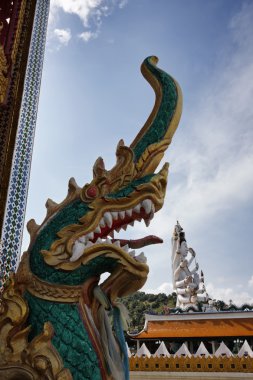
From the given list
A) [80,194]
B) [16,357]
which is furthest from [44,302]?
[80,194]

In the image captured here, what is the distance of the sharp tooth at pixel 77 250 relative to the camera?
1.92 m

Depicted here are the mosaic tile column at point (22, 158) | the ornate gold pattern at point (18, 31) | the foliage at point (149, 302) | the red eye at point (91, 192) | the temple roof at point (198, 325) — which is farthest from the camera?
→ the foliage at point (149, 302)

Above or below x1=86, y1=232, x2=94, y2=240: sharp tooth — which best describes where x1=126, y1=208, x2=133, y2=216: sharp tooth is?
above

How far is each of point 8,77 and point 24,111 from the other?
2.08ft

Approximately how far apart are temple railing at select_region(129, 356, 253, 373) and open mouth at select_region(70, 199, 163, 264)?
9080 mm

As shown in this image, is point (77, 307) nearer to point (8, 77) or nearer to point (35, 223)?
point (35, 223)

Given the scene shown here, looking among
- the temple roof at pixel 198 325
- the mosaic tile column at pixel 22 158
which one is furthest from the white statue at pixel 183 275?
the mosaic tile column at pixel 22 158

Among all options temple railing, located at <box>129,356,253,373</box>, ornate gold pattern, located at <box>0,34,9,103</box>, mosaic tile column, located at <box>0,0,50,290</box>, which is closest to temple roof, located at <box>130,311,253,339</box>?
temple railing, located at <box>129,356,253,373</box>

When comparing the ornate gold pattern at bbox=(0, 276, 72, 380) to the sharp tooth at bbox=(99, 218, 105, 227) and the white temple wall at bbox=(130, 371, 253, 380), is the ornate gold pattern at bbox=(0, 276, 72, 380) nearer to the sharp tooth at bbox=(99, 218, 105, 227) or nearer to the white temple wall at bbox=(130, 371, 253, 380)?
the sharp tooth at bbox=(99, 218, 105, 227)

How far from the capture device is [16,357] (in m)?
1.73

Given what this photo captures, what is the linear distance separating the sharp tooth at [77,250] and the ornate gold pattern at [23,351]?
0.37 meters

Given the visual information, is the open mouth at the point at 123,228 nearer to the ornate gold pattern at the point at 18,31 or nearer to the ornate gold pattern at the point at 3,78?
the ornate gold pattern at the point at 3,78

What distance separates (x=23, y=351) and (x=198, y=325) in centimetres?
1261

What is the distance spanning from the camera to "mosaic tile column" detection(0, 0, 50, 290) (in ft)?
11.5
